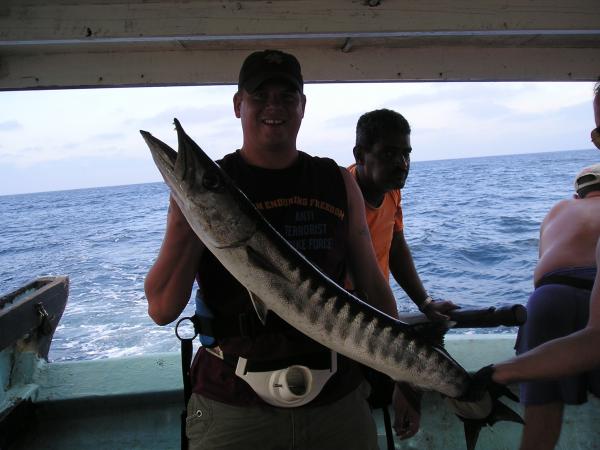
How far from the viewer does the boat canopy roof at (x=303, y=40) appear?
9.98 ft

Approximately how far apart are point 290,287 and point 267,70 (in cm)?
95

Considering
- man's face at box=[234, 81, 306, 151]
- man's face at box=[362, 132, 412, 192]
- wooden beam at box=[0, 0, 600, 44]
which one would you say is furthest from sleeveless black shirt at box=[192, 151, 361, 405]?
wooden beam at box=[0, 0, 600, 44]

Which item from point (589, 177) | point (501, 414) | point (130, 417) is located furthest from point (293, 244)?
point (589, 177)

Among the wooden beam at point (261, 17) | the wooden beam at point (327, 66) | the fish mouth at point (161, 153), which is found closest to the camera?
the fish mouth at point (161, 153)

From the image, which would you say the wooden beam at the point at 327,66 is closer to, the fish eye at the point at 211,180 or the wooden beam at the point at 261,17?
the wooden beam at the point at 261,17

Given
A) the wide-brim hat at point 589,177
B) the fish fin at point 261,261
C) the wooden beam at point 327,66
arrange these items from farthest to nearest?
the wooden beam at point 327,66 < the wide-brim hat at point 589,177 < the fish fin at point 261,261

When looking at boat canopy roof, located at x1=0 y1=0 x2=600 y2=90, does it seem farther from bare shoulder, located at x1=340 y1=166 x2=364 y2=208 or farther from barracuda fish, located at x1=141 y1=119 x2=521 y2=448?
barracuda fish, located at x1=141 y1=119 x2=521 y2=448

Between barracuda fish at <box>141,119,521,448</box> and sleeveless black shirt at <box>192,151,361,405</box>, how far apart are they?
211 mm

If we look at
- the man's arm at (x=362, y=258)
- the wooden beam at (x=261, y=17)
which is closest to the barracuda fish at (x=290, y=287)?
the man's arm at (x=362, y=258)

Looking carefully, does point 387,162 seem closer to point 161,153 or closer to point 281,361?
point 281,361

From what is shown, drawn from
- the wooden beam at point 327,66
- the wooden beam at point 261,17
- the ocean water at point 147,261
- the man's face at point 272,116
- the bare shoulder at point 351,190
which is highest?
the wooden beam at point 261,17

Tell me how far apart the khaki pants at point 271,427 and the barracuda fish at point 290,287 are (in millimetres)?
315

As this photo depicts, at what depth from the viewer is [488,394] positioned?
2.09 meters

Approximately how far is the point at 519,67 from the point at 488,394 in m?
2.93
